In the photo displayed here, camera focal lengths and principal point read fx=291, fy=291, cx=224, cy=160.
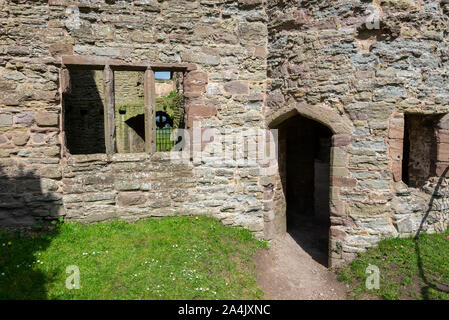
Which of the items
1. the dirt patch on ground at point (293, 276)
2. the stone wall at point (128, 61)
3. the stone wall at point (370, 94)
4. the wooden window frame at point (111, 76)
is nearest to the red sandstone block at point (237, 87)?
the stone wall at point (128, 61)

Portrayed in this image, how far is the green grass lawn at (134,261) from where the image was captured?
3541 mm

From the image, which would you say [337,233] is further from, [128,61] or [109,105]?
[128,61]

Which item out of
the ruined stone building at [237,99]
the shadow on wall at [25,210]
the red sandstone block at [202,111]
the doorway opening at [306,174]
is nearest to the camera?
the shadow on wall at [25,210]

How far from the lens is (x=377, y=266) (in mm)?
4445

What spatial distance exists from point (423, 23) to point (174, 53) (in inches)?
160

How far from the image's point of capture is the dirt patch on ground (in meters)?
4.50

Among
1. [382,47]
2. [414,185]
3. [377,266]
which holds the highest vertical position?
[382,47]

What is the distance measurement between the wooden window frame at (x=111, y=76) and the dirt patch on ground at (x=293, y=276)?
291 cm

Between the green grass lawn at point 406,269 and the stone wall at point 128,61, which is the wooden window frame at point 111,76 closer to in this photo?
the stone wall at point 128,61

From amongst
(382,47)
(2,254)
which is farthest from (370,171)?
(2,254)

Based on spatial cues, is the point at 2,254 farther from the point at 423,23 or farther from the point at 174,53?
the point at 423,23

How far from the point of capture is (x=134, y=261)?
4.11 m

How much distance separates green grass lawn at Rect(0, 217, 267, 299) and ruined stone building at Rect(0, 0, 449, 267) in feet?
1.27

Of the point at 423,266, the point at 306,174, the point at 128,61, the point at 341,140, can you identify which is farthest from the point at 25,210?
the point at 306,174
